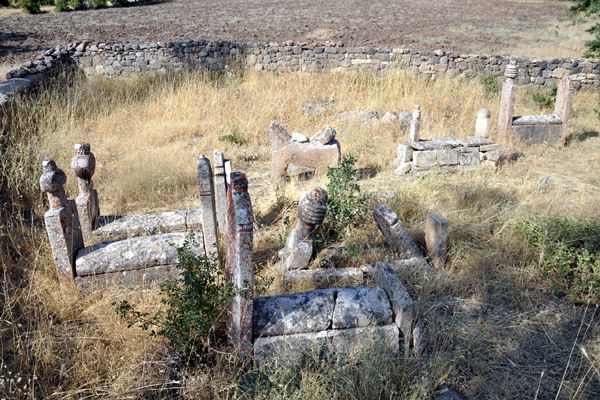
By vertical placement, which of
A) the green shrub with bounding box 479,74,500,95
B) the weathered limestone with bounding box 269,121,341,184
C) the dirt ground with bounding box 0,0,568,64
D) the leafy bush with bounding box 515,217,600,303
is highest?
the dirt ground with bounding box 0,0,568,64

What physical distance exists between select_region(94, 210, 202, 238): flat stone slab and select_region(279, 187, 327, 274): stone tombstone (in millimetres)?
1166

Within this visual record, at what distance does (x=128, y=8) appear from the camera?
85.5 ft

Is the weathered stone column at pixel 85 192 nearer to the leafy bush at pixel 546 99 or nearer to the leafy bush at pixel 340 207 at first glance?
the leafy bush at pixel 340 207

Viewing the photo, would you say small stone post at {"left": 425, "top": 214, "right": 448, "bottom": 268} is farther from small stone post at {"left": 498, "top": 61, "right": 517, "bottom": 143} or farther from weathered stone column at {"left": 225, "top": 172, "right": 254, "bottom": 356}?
small stone post at {"left": 498, "top": 61, "right": 517, "bottom": 143}

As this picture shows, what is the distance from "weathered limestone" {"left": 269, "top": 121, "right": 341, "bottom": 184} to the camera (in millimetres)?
7121

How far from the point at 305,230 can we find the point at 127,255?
1643 mm

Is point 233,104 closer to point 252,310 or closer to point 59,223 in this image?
point 59,223

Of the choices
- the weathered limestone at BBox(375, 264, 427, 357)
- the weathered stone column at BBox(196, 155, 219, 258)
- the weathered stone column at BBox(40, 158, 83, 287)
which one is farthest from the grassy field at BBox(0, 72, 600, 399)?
the weathered stone column at BBox(196, 155, 219, 258)

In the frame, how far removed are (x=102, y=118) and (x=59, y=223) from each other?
6.12m

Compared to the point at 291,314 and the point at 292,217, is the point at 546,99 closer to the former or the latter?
the point at 292,217

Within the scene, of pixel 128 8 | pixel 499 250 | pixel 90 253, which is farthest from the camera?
pixel 128 8

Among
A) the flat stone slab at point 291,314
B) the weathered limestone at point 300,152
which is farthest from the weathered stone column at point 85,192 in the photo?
the weathered limestone at point 300,152

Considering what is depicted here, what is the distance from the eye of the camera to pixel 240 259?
2.98m

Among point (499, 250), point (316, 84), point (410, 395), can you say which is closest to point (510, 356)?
point (410, 395)
